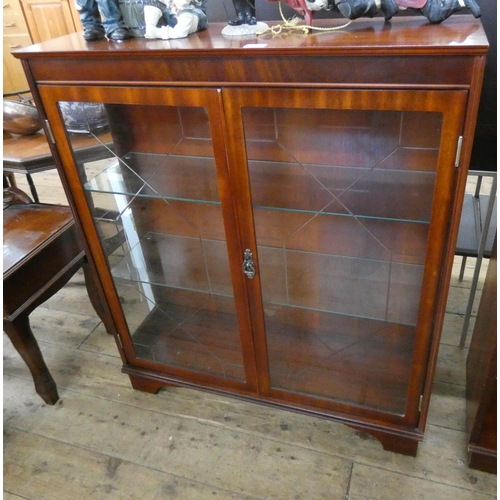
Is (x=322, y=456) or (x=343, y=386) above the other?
(x=343, y=386)

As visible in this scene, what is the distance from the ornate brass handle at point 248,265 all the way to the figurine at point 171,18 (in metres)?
0.47

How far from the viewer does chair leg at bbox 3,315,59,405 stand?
4.44 feet

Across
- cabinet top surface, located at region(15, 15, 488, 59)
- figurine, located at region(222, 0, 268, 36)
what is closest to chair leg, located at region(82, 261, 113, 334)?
cabinet top surface, located at region(15, 15, 488, 59)

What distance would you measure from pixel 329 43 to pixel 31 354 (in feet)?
3.96

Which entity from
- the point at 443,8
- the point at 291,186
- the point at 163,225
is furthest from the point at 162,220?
the point at 443,8

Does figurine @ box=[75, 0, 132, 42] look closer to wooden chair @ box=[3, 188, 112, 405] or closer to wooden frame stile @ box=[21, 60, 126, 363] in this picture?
wooden frame stile @ box=[21, 60, 126, 363]

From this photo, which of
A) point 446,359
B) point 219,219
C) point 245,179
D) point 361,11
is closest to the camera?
point 361,11

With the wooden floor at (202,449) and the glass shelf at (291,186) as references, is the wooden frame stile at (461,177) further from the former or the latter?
the wooden floor at (202,449)

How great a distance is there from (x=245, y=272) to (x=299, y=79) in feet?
1.50

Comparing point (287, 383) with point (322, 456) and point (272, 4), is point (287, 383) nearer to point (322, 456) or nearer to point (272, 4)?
point (322, 456)

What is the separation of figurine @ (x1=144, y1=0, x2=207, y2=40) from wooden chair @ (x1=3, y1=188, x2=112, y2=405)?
0.76 meters

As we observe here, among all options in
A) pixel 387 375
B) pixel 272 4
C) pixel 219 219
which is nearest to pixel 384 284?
pixel 387 375

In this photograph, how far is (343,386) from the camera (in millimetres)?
1286

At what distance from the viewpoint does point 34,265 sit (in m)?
1.39
